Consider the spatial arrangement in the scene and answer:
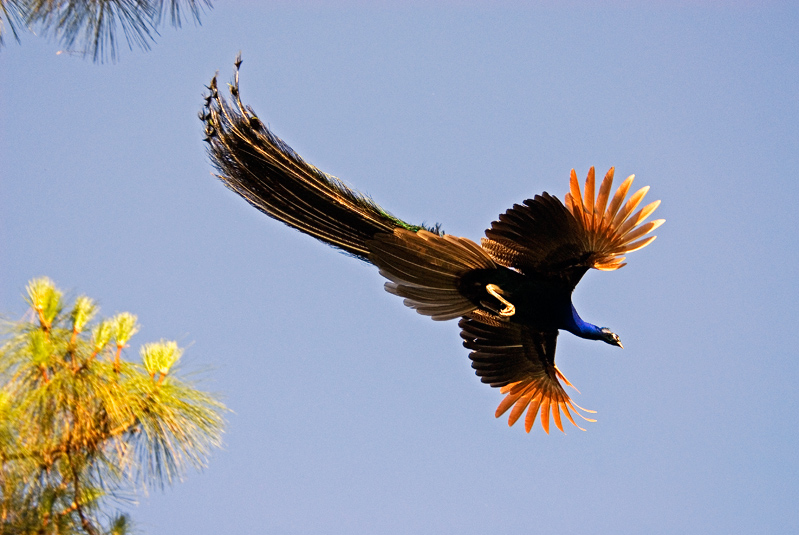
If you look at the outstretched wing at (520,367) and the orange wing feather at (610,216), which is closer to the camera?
the orange wing feather at (610,216)

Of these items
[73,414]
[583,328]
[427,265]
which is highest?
[583,328]

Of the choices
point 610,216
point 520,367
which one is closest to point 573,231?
point 610,216

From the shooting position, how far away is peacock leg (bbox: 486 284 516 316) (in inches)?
248

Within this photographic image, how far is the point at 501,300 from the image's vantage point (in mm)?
6352

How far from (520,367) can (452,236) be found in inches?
74.3

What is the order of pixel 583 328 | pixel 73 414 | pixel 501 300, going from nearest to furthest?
pixel 73 414 < pixel 501 300 < pixel 583 328

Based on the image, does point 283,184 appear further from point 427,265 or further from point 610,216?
point 610,216

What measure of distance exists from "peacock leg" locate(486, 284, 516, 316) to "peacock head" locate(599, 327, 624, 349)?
71 cm

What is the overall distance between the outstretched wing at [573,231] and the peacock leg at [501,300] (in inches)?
8.2

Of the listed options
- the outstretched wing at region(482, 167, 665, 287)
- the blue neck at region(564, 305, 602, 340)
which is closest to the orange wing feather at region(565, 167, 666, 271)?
the outstretched wing at region(482, 167, 665, 287)

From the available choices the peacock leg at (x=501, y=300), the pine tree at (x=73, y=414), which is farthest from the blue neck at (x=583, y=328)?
the pine tree at (x=73, y=414)

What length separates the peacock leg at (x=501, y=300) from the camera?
6.30 m

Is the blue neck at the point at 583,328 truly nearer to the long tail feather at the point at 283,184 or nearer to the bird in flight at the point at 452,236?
the bird in flight at the point at 452,236

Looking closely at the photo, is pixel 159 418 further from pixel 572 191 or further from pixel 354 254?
pixel 572 191
